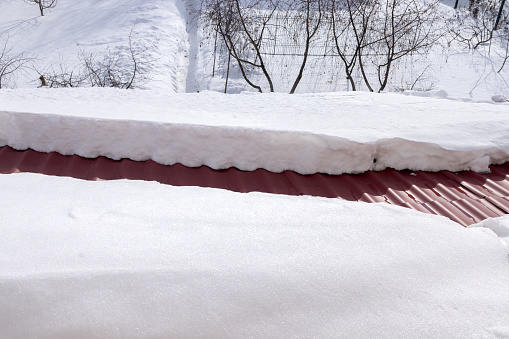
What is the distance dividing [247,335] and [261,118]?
2.12 m

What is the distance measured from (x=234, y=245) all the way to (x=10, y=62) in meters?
11.8

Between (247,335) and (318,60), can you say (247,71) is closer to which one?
(318,60)

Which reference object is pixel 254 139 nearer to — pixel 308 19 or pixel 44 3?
pixel 308 19

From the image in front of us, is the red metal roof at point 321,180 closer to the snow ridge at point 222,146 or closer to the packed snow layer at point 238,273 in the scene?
the snow ridge at point 222,146

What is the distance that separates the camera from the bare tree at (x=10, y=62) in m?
10.4

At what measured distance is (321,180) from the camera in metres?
2.72

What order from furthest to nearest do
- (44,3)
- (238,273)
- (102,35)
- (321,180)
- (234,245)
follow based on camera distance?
(44,3), (102,35), (321,180), (234,245), (238,273)

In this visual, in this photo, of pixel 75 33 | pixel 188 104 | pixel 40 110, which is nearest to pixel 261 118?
pixel 188 104

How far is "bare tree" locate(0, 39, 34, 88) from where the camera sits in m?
10.4

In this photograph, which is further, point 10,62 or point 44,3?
point 44,3

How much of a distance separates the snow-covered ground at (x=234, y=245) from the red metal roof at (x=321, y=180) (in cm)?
9

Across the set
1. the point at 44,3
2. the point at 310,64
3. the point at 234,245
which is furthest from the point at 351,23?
the point at 44,3

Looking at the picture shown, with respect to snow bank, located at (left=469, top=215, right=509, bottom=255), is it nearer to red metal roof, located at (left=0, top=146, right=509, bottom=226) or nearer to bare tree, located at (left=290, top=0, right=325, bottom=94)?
red metal roof, located at (left=0, top=146, right=509, bottom=226)

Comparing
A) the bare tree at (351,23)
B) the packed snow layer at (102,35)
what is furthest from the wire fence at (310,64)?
the packed snow layer at (102,35)
